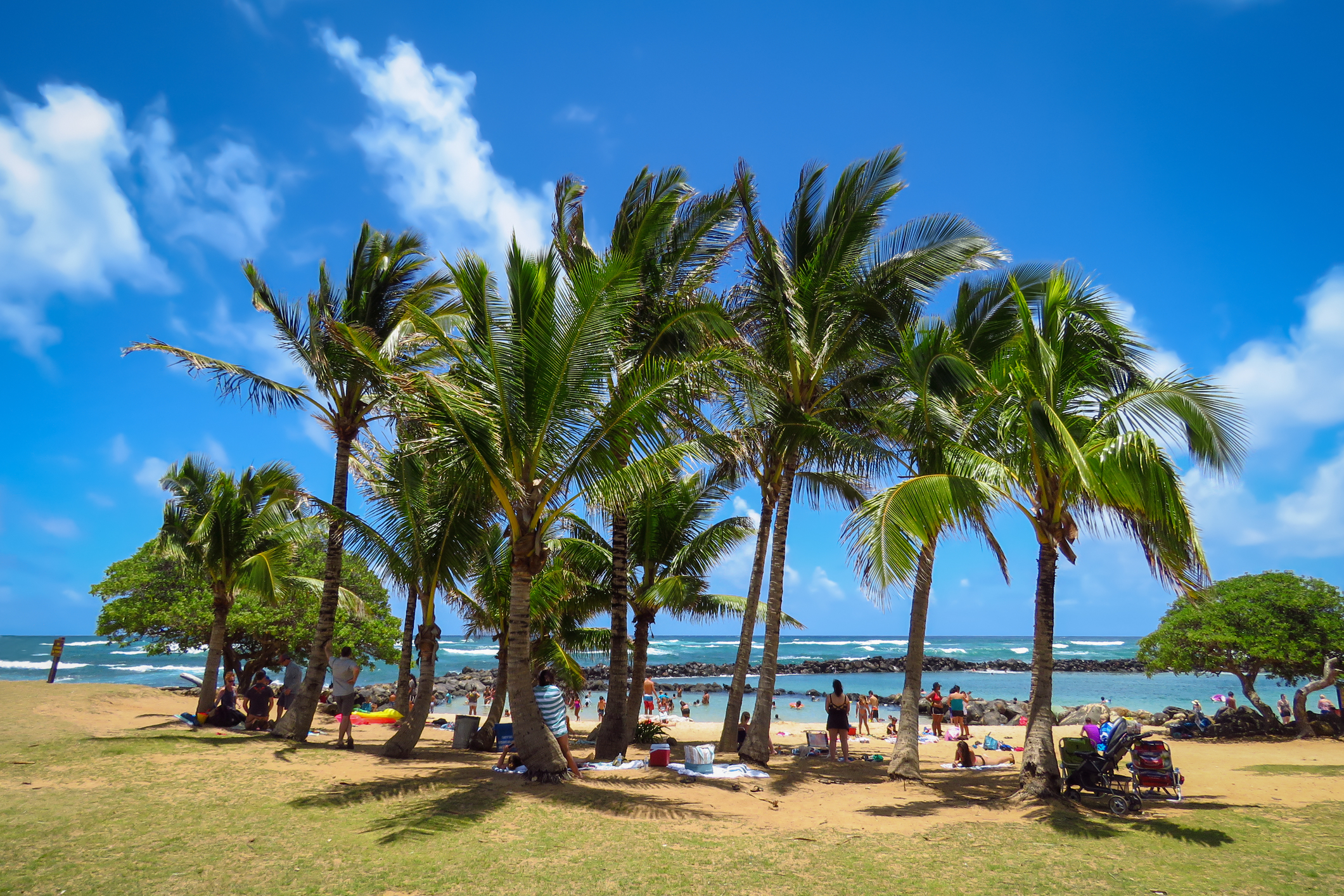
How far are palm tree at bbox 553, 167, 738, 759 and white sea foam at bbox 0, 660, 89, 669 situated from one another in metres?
55.2

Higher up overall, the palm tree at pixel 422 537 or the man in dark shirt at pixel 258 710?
the palm tree at pixel 422 537

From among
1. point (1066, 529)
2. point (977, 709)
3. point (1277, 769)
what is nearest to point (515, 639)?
point (1066, 529)

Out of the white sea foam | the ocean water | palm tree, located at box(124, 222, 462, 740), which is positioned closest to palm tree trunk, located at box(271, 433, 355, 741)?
palm tree, located at box(124, 222, 462, 740)

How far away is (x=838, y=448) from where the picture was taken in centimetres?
1190

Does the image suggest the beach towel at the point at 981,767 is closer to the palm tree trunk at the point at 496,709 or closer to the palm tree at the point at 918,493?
the palm tree at the point at 918,493

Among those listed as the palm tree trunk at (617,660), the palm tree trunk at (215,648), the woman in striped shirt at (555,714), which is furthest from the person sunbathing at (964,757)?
the palm tree trunk at (215,648)

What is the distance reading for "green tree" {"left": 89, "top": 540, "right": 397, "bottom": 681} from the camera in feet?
70.2

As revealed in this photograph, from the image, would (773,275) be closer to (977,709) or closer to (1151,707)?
(977,709)

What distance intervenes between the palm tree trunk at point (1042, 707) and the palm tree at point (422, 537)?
7301 mm

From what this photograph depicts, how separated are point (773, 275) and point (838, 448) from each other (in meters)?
3.08

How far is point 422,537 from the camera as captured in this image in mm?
11305

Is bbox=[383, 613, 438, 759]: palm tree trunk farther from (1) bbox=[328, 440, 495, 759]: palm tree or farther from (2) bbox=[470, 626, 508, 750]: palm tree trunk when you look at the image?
(2) bbox=[470, 626, 508, 750]: palm tree trunk

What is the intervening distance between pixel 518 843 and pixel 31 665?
228ft

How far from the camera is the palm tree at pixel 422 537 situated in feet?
35.6
